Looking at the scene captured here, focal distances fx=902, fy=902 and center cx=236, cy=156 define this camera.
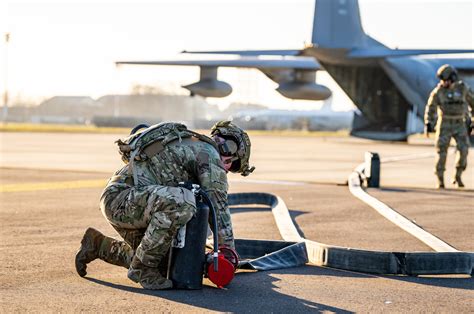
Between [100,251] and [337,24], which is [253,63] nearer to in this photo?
[337,24]

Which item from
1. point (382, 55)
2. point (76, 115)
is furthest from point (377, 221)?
point (76, 115)

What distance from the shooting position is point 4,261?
671 cm

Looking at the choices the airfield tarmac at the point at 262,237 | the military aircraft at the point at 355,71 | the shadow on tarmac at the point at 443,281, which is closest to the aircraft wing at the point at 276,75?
the military aircraft at the point at 355,71

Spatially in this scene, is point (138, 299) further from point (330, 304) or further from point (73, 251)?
point (73, 251)

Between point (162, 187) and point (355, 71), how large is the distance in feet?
109

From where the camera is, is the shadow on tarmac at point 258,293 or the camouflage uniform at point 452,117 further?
the camouflage uniform at point 452,117

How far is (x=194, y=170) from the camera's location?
5926 millimetres

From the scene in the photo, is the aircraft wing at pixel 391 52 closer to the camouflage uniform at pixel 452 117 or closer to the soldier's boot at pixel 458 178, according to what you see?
the soldier's boot at pixel 458 178

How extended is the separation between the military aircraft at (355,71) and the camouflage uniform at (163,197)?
85.1 ft

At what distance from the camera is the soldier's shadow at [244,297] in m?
5.21

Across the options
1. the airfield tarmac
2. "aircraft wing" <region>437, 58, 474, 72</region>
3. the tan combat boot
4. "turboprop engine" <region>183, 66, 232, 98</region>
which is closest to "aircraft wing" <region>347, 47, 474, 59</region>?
"aircraft wing" <region>437, 58, 474, 72</region>

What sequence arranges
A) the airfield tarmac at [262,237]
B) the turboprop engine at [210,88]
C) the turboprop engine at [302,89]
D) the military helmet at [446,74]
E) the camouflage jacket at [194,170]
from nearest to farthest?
the airfield tarmac at [262,237], the camouflage jacket at [194,170], the military helmet at [446,74], the turboprop engine at [302,89], the turboprop engine at [210,88]

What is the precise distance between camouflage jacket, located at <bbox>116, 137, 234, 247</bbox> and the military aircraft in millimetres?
25921

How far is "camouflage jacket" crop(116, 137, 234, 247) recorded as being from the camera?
19.1ft
